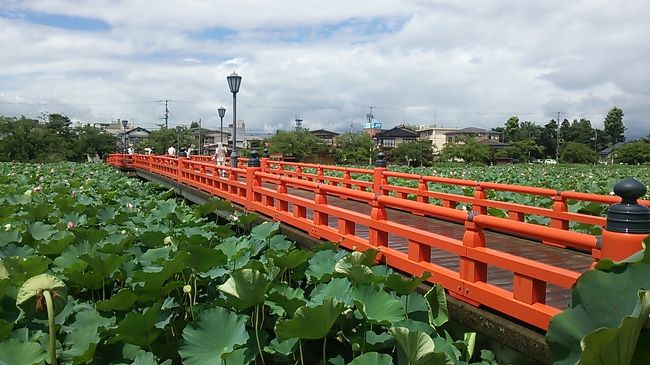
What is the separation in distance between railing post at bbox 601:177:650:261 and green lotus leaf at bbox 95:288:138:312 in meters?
2.67

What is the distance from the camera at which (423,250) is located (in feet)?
14.0

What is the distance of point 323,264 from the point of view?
3.84 m

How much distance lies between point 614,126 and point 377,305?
9194 centimetres

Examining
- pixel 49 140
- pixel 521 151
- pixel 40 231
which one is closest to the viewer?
→ pixel 40 231

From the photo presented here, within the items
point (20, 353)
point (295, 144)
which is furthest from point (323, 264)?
point (295, 144)

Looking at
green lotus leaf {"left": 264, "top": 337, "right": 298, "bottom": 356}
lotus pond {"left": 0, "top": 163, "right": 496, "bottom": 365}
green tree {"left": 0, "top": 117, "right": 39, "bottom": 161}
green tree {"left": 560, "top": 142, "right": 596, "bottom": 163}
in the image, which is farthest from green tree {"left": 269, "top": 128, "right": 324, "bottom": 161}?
green lotus leaf {"left": 264, "top": 337, "right": 298, "bottom": 356}

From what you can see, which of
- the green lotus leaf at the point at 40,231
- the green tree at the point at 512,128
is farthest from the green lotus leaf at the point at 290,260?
the green tree at the point at 512,128

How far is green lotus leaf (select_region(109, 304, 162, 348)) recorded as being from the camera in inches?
114

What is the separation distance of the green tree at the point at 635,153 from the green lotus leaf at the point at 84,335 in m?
58.2

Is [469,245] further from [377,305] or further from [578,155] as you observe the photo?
[578,155]

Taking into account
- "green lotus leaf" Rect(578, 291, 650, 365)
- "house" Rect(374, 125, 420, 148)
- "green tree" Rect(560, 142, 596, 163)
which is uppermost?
"house" Rect(374, 125, 420, 148)

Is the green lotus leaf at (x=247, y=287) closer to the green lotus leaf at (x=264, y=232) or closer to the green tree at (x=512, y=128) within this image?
the green lotus leaf at (x=264, y=232)

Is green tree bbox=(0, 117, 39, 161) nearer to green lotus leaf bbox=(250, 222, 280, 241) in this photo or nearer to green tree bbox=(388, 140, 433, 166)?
green tree bbox=(388, 140, 433, 166)

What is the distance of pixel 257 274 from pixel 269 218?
5065 mm
